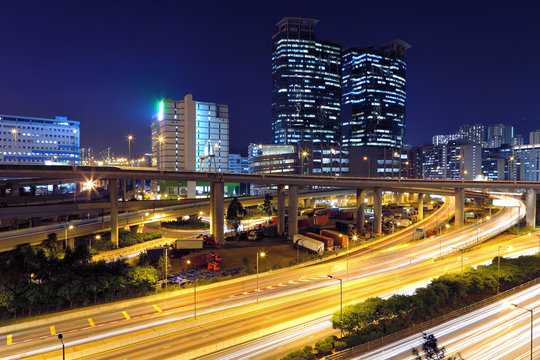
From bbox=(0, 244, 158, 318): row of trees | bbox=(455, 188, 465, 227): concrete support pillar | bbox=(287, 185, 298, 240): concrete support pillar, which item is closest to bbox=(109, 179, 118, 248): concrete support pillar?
bbox=(0, 244, 158, 318): row of trees

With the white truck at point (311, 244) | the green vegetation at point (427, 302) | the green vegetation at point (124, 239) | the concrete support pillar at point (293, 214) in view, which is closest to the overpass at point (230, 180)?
the concrete support pillar at point (293, 214)

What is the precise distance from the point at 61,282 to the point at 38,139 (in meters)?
173

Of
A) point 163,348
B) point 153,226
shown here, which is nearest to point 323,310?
point 163,348

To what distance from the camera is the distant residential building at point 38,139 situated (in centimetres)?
15975

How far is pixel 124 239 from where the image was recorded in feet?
209

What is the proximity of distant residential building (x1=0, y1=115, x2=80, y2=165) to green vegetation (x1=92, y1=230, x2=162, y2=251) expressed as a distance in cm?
11186

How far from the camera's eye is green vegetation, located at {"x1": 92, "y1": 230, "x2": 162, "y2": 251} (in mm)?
60031

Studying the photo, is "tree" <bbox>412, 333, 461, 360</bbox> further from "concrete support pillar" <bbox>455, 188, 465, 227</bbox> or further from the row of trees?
"concrete support pillar" <bbox>455, 188, 465, 227</bbox>

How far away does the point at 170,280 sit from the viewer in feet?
142

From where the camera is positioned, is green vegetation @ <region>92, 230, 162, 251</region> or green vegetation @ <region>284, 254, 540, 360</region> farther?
green vegetation @ <region>92, 230, 162, 251</region>

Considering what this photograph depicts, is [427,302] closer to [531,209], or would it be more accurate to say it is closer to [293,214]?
[293,214]

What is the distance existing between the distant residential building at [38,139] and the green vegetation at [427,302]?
165341 millimetres

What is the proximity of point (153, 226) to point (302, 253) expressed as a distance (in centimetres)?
4350

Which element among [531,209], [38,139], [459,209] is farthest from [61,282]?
[38,139]
